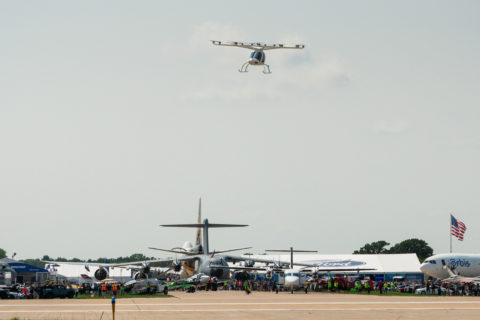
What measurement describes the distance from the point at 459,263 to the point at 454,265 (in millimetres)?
572

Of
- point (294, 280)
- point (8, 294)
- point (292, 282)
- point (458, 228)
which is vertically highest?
point (458, 228)

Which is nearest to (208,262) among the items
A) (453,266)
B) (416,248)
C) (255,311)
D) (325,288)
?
(325,288)

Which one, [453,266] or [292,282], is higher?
[453,266]

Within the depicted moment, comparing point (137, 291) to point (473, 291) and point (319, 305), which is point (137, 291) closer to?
point (319, 305)

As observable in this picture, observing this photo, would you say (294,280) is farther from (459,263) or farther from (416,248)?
(416,248)

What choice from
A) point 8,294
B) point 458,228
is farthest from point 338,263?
point 8,294

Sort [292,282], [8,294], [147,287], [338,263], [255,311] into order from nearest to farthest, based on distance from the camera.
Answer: [255,311] < [8,294] < [147,287] < [292,282] < [338,263]

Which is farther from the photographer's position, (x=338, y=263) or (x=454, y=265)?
(x=338, y=263)

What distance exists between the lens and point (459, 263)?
6531 cm

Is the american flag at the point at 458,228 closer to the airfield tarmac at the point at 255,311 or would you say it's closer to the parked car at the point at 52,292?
the airfield tarmac at the point at 255,311

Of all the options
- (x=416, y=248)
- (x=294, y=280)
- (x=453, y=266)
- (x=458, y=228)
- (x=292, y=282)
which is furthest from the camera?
(x=416, y=248)

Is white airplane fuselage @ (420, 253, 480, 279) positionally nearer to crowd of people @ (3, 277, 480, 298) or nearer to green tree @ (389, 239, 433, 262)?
crowd of people @ (3, 277, 480, 298)

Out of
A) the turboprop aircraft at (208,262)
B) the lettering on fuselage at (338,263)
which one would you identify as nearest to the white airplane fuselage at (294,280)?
the turboprop aircraft at (208,262)

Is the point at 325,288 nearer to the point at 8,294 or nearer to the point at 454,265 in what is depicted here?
the point at 454,265
